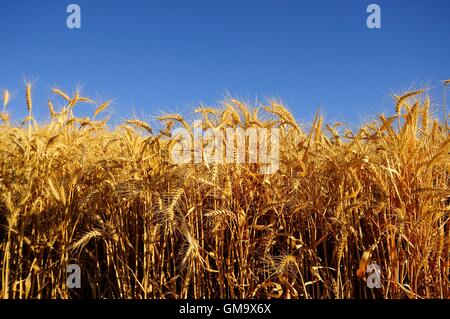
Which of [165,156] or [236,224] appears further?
[165,156]

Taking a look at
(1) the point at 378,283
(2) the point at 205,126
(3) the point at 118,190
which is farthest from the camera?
(2) the point at 205,126

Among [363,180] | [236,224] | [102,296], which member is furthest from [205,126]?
[102,296]

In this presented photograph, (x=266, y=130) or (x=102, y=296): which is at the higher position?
(x=266, y=130)

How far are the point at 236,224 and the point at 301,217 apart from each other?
1.45 ft

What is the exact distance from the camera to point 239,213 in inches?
101

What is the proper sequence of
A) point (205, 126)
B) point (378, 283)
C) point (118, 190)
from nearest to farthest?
point (378, 283) → point (118, 190) → point (205, 126)

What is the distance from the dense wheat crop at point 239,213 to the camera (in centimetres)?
241

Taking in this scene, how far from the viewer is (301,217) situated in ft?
9.05

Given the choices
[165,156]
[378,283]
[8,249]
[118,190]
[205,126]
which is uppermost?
[205,126]

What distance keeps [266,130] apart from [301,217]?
0.61m

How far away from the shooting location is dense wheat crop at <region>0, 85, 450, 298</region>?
241 cm

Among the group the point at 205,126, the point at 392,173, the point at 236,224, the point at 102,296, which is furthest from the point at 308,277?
the point at 102,296

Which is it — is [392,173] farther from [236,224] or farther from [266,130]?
[236,224]

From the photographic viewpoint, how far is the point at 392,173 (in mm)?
2457
